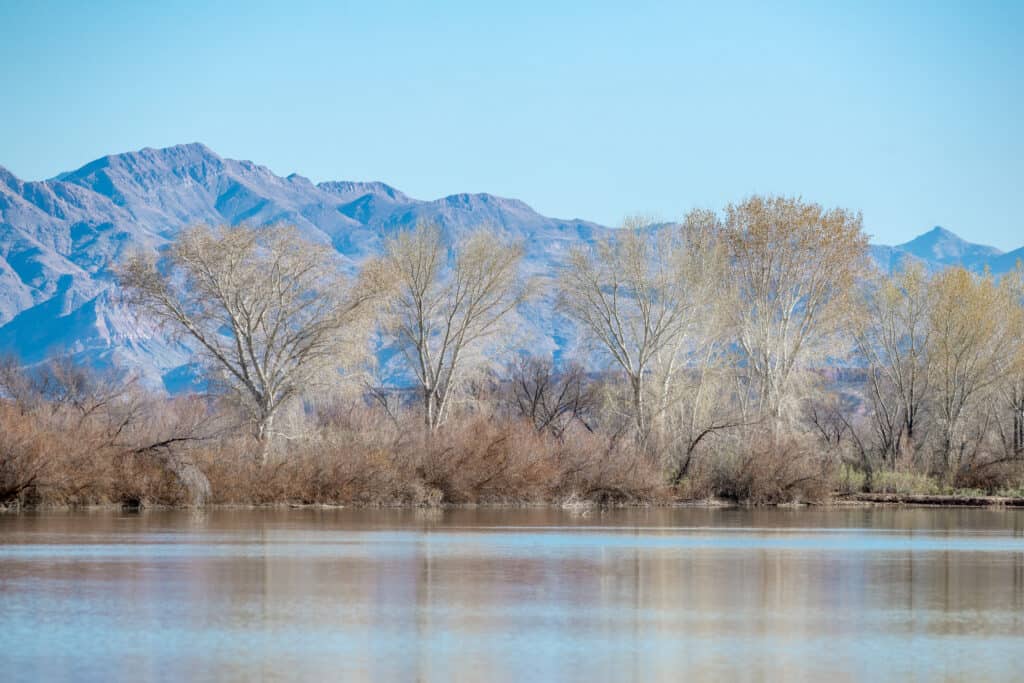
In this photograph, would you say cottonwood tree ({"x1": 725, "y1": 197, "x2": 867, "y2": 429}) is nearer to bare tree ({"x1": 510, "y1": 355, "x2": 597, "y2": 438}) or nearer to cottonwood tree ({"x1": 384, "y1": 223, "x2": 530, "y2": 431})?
cottonwood tree ({"x1": 384, "y1": 223, "x2": 530, "y2": 431})

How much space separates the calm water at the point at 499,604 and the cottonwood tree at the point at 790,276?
2323cm

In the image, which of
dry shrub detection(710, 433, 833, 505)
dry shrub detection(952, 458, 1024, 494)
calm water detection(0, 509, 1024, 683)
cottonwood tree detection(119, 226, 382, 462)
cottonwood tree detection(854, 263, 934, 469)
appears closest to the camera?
calm water detection(0, 509, 1024, 683)

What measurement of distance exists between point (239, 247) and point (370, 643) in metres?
36.7

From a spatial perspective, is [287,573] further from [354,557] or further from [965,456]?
[965,456]

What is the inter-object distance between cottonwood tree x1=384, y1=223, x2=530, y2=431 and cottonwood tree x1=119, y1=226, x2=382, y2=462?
4752 millimetres

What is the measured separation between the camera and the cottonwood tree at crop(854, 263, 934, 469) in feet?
205

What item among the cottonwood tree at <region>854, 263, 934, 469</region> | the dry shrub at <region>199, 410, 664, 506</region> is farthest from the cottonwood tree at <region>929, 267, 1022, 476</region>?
the dry shrub at <region>199, 410, 664, 506</region>

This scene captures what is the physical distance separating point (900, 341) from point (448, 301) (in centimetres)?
2133

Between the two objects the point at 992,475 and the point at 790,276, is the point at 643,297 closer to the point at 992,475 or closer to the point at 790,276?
the point at 790,276

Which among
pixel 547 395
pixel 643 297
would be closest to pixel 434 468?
pixel 643 297

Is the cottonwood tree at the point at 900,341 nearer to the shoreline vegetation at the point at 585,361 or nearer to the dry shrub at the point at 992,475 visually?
the shoreline vegetation at the point at 585,361

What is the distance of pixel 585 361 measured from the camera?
59750 mm

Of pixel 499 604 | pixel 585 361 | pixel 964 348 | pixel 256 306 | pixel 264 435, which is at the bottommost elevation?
pixel 499 604

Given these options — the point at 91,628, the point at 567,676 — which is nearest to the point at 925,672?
the point at 567,676
